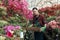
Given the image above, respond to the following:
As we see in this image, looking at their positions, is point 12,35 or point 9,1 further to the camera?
point 9,1

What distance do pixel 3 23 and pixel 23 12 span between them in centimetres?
137

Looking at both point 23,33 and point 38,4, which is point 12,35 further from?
point 38,4

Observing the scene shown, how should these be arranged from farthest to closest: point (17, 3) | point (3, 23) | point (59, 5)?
point (59, 5), point (17, 3), point (3, 23)

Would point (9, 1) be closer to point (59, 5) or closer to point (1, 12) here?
point (1, 12)

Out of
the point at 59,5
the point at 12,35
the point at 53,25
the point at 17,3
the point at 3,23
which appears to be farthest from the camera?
the point at 59,5

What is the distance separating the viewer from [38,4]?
38.7 ft

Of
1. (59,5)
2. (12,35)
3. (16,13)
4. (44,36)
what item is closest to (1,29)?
(12,35)

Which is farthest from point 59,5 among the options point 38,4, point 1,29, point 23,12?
point 1,29

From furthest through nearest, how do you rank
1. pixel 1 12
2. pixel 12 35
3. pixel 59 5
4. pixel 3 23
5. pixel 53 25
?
1. pixel 59 5
2. pixel 1 12
3. pixel 3 23
4. pixel 12 35
5. pixel 53 25

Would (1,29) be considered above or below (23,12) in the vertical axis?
below

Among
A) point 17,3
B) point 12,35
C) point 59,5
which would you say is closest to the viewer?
point 12,35

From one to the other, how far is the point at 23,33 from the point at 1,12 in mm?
1633

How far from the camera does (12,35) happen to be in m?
6.04

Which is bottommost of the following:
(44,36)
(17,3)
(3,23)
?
(44,36)
